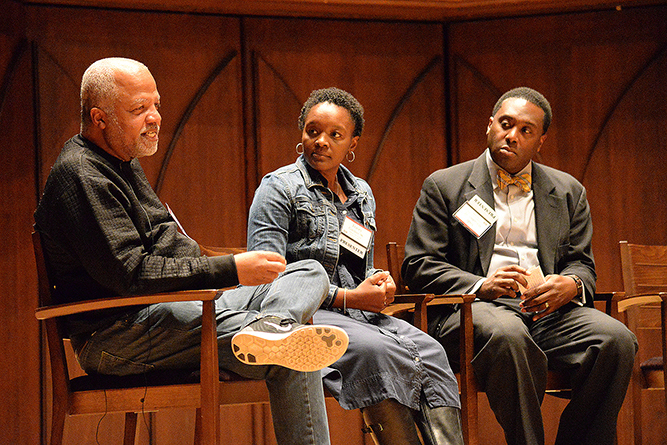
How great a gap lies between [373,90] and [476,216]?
4.39ft

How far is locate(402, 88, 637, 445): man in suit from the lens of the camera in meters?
2.42

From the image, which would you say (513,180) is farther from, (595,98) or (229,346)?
(229,346)

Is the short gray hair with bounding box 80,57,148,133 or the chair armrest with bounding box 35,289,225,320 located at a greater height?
the short gray hair with bounding box 80,57,148,133

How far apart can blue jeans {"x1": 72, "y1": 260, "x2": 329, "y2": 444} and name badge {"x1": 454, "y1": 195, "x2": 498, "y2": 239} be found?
89 centimetres

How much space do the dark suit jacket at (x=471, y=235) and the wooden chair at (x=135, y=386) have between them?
0.94 metres

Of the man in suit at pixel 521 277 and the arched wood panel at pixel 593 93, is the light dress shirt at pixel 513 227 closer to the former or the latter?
the man in suit at pixel 521 277

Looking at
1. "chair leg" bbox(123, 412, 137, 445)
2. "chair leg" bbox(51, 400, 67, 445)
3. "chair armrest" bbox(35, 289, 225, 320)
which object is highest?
"chair armrest" bbox(35, 289, 225, 320)

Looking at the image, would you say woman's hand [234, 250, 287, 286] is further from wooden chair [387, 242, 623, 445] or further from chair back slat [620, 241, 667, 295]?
chair back slat [620, 241, 667, 295]

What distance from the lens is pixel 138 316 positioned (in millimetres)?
1933

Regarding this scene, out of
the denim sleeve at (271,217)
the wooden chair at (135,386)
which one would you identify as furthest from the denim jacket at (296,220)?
the wooden chair at (135,386)

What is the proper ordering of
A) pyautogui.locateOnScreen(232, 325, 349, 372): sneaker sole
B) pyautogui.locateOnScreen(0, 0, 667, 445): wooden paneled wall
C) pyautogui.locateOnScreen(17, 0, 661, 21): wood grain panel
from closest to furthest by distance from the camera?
pyautogui.locateOnScreen(232, 325, 349, 372): sneaker sole, pyautogui.locateOnScreen(0, 0, 667, 445): wooden paneled wall, pyautogui.locateOnScreen(17, 0, 661, 21): wood grain panel

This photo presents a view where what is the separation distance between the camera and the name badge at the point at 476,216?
2.74m

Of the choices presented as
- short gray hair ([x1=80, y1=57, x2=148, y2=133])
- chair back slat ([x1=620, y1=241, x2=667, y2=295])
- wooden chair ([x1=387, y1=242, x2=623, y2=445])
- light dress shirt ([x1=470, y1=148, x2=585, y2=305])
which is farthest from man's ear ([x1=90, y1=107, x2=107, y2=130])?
chair back slat ([x1=620, y1=241, x2=667, y2=295])

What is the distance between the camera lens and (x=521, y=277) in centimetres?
255
